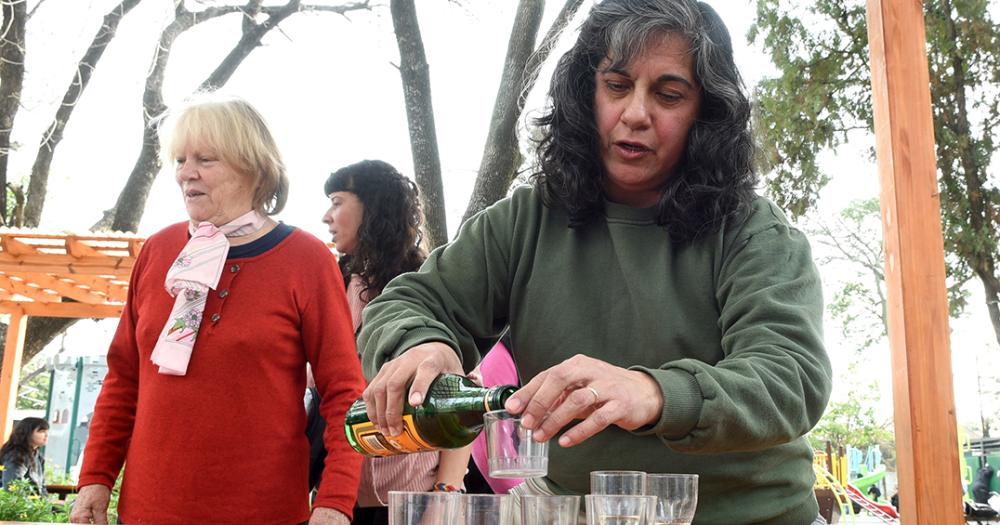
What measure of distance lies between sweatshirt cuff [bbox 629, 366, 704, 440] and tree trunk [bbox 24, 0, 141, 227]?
33.7 feet

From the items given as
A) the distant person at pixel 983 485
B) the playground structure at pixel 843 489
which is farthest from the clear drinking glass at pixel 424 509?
the distant person at pixel 983 485

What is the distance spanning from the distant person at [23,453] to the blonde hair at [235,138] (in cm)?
708

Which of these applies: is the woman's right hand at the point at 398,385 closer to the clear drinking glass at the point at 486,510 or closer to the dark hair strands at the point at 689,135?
the clear drinking glass at the point at 486,510

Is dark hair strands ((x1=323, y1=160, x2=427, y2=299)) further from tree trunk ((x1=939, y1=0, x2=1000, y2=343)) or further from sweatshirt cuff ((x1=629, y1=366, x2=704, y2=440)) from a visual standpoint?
tree trunk ((x1=939, y1=0, x2=1000, y2=343))

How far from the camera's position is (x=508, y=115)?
5.05 metres

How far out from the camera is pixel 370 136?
1647 centimetres

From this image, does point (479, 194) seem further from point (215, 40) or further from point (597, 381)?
point (215, 40)

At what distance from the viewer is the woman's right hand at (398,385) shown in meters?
1.22

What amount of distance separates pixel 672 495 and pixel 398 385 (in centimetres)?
36

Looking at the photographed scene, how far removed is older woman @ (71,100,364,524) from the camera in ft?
6.56

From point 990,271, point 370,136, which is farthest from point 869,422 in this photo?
point 990,271

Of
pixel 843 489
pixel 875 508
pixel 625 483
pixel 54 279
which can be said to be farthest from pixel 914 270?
pixel 54 279

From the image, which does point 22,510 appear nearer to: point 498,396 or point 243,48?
point 498,396

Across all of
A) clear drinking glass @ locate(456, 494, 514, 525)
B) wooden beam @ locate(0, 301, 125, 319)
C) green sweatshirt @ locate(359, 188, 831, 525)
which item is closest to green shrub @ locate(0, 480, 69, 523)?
wooden beam @ locate(0, 301, 125, 319)
